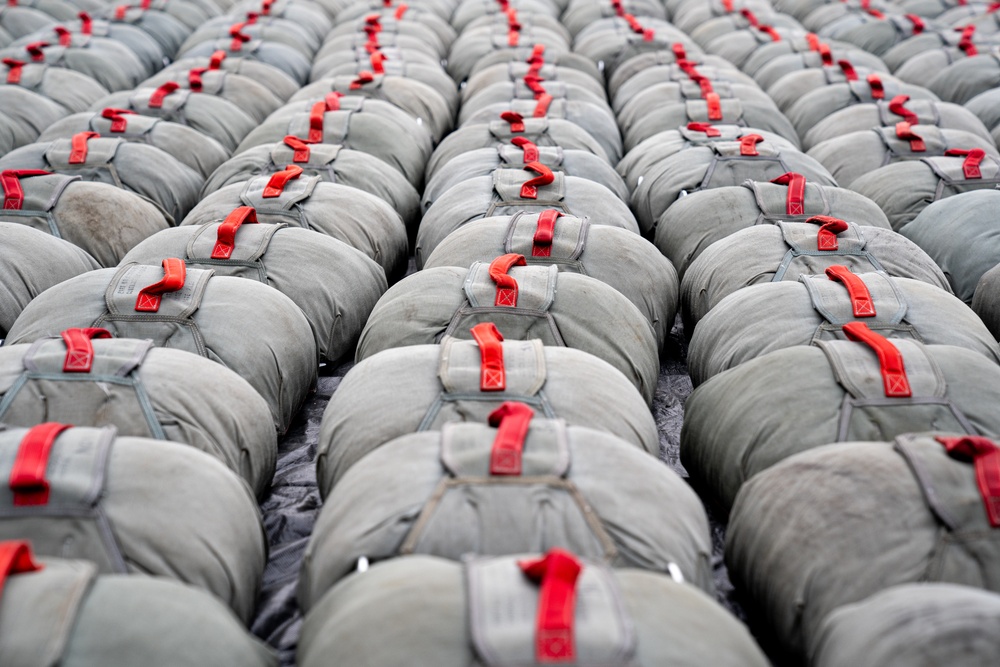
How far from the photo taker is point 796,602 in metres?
1.27

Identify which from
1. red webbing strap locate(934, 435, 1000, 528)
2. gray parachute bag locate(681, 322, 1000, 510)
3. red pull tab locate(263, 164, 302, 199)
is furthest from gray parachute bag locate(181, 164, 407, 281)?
red webbing strap locate(934, 435, 1000, 528)

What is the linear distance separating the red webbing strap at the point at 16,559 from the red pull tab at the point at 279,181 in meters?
1.50

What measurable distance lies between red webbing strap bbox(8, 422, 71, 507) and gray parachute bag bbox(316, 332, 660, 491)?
18.6 inches

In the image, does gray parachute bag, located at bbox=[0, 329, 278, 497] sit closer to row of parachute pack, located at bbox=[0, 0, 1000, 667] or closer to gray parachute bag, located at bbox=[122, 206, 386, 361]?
row of parachute pack, located at bbox=[0, 0, 1000, 667]

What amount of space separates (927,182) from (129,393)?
2.34 m

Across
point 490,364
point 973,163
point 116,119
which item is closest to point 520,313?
point 490,364

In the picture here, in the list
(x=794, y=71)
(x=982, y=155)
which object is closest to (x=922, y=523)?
(x=982, y=155)

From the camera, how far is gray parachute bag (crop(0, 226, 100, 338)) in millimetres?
2086

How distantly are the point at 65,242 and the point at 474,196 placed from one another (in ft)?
3.54

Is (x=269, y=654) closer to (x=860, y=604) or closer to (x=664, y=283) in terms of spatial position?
(x=860, y=604)

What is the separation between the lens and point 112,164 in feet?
9.13

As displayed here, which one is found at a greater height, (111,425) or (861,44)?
(111,425)

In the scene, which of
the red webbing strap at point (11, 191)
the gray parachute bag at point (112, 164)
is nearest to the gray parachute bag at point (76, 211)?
the red webbing strap at point (11, 191)

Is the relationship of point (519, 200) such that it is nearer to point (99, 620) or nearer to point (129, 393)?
point (129, 393)
